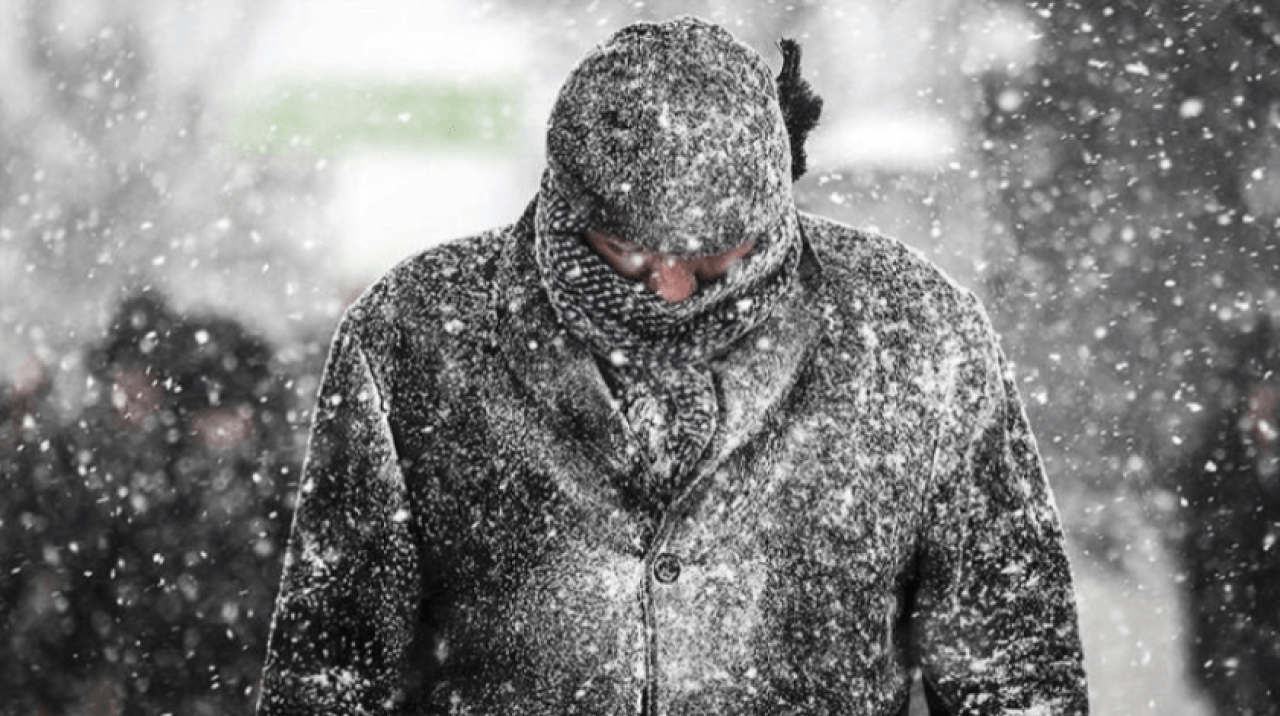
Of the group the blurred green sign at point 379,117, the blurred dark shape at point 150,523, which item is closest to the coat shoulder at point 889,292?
the blurred green sign at point 379,117

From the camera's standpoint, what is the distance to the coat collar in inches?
76.2

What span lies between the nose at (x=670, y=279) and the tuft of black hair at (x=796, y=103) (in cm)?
30

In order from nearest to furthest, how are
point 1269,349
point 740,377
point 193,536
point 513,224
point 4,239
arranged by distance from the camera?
1. point 740,377
2. point 513,224
3. point 1269,349
4. point 193,536
5. point 4,239

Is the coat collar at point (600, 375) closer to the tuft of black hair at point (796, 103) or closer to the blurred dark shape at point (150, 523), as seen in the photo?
the tuft of black hair at point (796, 103)

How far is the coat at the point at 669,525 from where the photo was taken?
194cm

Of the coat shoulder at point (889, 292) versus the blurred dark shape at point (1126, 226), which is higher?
the coat shoulder at point (889, 292)

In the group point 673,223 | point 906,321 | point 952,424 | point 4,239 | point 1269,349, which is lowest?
point 1269,349

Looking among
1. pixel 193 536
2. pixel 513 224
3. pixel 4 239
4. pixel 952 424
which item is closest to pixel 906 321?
pixel 952 424

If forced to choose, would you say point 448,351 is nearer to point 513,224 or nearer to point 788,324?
point 513,224

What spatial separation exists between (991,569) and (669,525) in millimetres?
466

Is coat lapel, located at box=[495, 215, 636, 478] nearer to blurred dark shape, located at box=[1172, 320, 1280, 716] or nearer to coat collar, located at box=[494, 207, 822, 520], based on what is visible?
coat collar, located at box=[494, 207, 822, 520]

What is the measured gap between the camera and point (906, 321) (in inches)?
80.2

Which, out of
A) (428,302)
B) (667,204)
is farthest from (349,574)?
(667,204)

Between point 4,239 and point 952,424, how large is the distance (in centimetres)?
528
